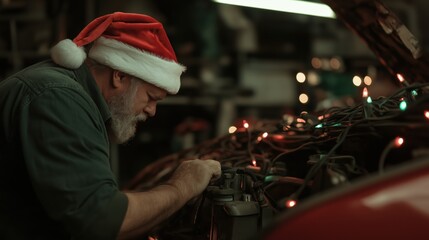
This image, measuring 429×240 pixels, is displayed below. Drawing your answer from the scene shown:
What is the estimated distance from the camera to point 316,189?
1.08 m

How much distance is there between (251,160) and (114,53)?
0.64m

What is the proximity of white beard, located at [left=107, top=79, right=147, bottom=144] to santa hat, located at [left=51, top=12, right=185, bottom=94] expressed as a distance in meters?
0.07

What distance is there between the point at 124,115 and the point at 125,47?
A: 245mm

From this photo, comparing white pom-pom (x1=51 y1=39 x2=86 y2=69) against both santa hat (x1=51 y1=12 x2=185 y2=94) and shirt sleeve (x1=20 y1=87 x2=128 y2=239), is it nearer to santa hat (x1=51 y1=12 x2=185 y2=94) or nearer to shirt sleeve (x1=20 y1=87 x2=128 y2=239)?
santa hat (x1=51 y1=12 x2=185 y2=94)

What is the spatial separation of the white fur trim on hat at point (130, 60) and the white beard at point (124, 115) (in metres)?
0.06

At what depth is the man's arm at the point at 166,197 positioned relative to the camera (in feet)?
4.21

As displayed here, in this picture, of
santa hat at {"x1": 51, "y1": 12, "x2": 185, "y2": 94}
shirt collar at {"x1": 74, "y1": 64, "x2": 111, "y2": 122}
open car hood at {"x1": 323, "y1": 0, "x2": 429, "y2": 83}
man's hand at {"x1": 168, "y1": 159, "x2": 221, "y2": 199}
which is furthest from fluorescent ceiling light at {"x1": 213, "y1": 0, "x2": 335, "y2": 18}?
man's hand at {"x1": 168, "y1": 159, "x2": 221, "y2": 199}

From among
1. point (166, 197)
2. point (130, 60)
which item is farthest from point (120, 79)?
point (166, 197)

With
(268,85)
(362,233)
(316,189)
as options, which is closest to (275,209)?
(316,189)

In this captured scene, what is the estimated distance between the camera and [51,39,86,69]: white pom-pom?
4.82 ft

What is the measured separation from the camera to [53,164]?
120 cm

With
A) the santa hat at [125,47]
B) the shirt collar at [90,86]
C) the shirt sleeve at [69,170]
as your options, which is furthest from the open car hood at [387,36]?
the shirt sleeve at [69,170]

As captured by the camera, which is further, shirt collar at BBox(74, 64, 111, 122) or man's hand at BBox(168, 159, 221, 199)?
shirt collar at BBox(74, 64, 111, 122)

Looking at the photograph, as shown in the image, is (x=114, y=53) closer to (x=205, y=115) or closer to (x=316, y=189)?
(x=316, y=189)
